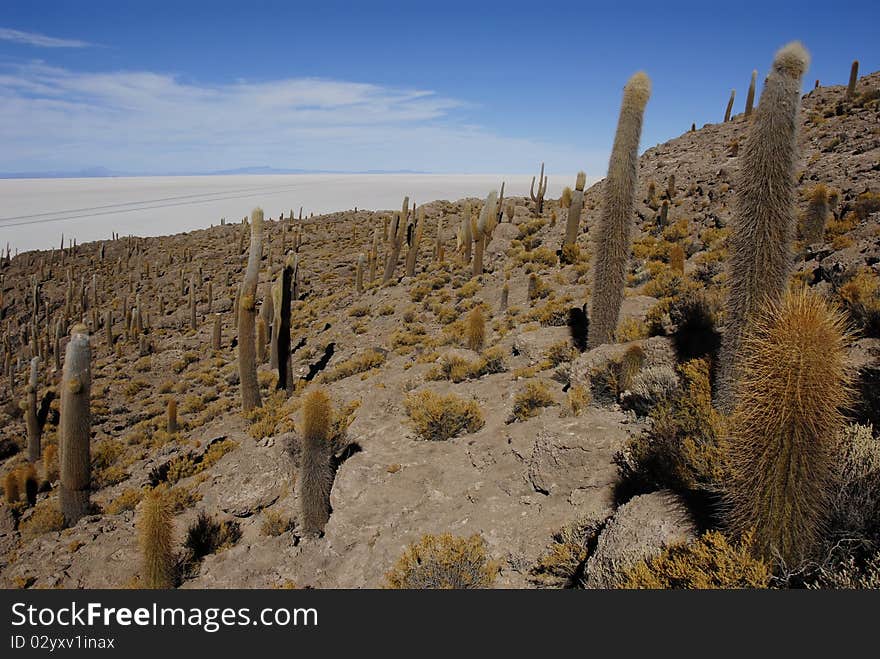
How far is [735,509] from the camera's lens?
12.1ft

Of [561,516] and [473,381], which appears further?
[473,381]

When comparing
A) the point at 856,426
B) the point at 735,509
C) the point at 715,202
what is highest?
the point at 715,202

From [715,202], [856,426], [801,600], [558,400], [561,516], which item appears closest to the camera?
[801,600]

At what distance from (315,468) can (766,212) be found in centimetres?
641

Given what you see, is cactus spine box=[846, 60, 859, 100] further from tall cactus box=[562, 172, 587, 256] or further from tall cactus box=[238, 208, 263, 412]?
tall cactus box=[238, 208, 263, 412]

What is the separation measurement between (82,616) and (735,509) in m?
4.89

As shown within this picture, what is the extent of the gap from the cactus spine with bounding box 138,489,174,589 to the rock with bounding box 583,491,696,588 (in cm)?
516

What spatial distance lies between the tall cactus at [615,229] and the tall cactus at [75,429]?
31.6 feet

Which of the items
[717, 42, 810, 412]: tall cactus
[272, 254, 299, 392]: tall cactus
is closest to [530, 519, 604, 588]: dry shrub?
[717, 42, 810, 412]: tall cactus

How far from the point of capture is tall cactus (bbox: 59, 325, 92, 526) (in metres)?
9.73

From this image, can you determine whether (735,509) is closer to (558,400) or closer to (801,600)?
(801,600)

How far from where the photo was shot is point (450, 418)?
336 inches

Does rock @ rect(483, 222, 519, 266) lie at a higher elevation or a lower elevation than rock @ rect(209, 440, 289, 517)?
higher

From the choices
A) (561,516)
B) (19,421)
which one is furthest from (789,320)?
(19,421)
